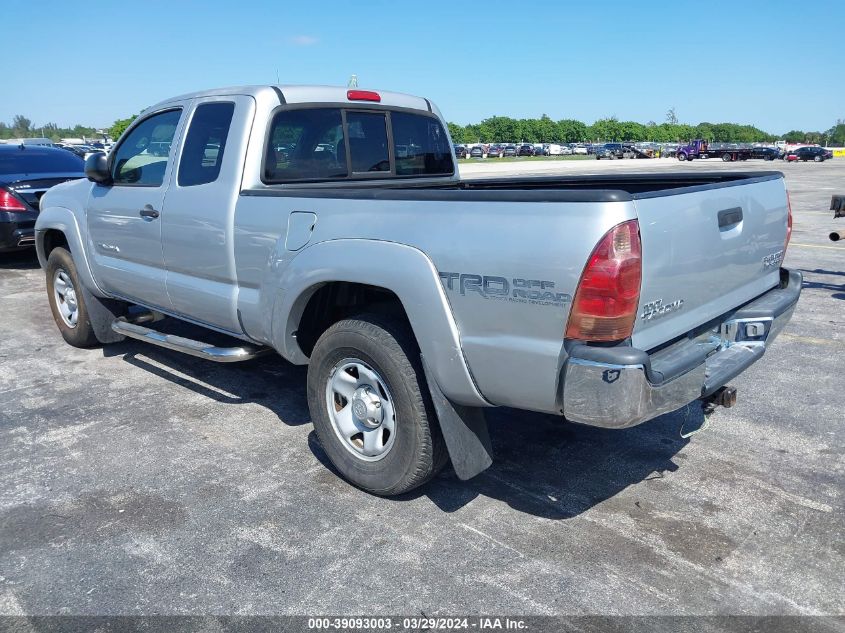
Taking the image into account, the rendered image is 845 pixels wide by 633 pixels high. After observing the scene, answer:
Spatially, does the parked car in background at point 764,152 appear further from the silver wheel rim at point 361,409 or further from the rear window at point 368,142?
the silver wheel rim at point 361,409

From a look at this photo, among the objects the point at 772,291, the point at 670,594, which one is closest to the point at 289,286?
the point at 670,594

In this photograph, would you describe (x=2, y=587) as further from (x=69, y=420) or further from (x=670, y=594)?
(x=670, y=594)

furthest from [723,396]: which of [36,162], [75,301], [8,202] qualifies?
[36,162]

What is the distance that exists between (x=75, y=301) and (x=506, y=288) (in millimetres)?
4743

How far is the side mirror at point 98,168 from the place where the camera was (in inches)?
201

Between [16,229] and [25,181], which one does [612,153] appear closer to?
[25,181]

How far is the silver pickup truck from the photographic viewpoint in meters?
2.68

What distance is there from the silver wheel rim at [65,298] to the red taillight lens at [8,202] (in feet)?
12.5

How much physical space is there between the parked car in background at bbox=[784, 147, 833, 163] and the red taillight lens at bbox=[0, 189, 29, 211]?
192 ft

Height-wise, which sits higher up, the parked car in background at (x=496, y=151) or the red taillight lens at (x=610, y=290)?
the red taillight lens at (x=610, y=290)

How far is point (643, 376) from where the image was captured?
263 cm

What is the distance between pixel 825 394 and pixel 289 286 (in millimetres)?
3797

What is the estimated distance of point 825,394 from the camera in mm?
4930

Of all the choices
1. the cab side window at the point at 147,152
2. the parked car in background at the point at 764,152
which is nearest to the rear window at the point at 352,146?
the cab side window at the point at 147,152
